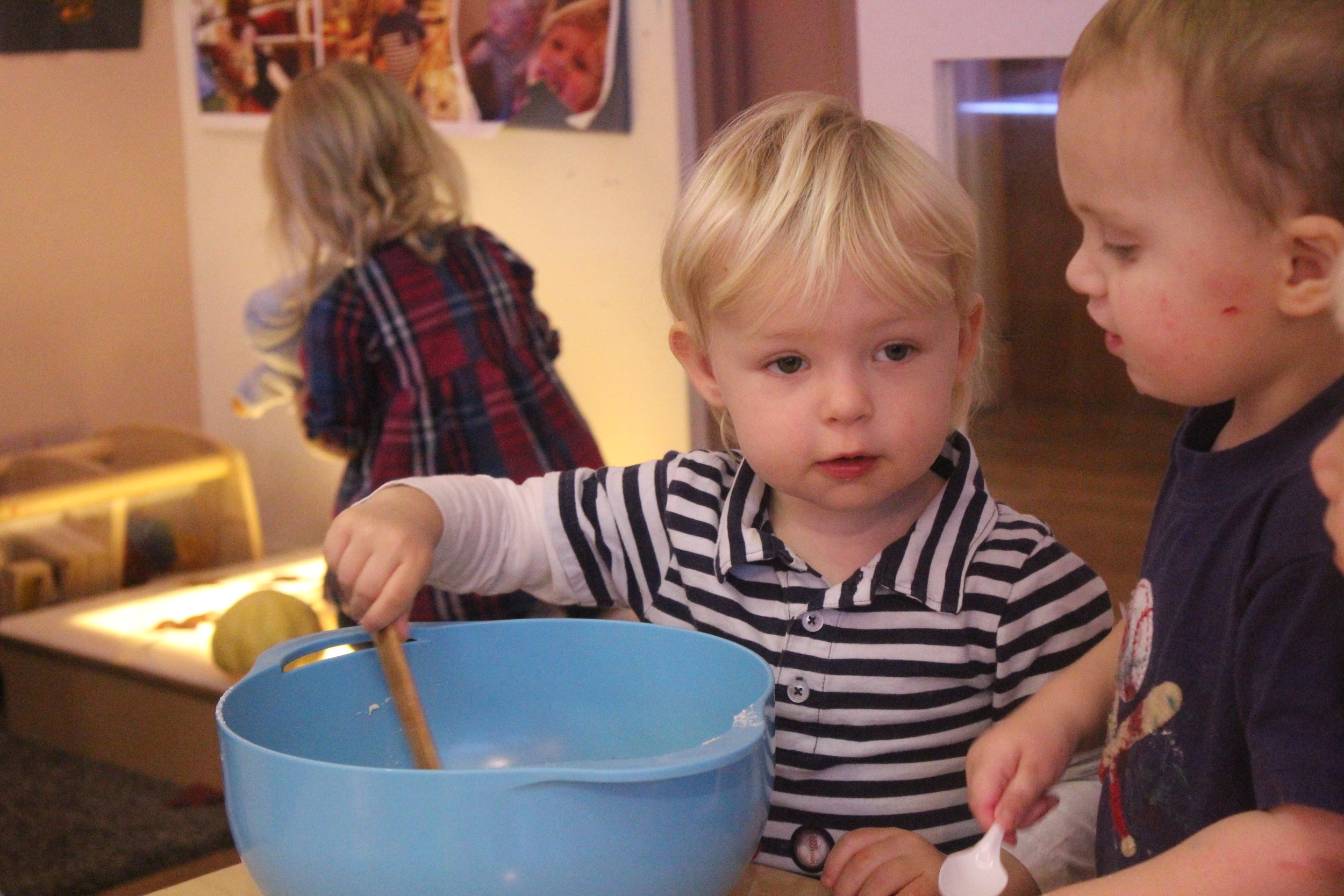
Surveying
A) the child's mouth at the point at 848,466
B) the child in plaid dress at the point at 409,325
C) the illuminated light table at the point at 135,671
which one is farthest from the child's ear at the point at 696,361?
the illuminated light table at the point at 135,671

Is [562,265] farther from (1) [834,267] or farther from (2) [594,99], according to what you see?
(1) [834,267]

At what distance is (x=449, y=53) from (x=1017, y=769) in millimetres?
1773

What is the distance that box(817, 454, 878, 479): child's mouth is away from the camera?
772 mm

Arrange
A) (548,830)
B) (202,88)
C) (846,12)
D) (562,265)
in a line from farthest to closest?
(202,88)
(562,265)
(846,12)
(548,830)

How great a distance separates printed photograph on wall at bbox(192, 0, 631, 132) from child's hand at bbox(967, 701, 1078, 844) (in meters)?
1.42

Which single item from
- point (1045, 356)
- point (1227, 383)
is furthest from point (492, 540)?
point (1045, 356)

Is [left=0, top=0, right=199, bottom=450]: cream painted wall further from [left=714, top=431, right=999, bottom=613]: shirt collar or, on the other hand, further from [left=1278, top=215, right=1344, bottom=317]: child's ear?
[left=1278, top=215, right=1344, bottom=317]: child's ear

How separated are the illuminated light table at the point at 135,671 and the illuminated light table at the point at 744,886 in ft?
4.40

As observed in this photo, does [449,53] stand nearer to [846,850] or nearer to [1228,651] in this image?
[846,850]

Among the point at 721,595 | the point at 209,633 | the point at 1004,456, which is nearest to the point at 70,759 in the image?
the point at 209,633

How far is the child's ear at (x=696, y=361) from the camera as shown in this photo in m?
0.87

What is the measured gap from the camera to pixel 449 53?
219cm

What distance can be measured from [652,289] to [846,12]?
0.56 meters

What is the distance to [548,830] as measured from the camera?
0.53 meters
